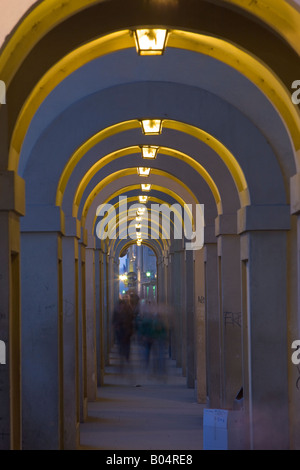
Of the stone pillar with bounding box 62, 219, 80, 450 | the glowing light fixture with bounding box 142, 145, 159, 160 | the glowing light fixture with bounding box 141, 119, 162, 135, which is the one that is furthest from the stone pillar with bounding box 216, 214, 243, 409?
the stone pillar with bounding box 62, 219, 80, 450

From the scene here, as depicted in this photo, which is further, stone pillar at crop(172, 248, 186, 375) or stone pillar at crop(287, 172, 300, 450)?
stone pillar at crop(172, 248, 186, 375)

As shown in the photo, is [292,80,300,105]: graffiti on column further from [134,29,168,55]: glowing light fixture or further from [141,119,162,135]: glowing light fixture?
[141,119,162,135]: glowing light fixture

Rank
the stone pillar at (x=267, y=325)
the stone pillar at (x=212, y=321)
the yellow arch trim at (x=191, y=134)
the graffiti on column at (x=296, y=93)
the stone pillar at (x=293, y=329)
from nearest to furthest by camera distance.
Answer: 1. the graffiti on column at (x=296, y=93)
2. the stone pillar at (x=293, y=329)
3. the stone pillar at (x=267, y=325)
4. the yellow arch trim at (x=191, y=134)
5. the stone pillar at (x=212, y=321)

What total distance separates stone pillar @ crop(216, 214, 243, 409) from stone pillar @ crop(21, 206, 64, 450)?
3482 mm

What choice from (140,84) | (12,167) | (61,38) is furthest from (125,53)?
(12,167)

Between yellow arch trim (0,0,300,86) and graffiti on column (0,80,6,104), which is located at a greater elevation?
yellow arch trim (0,0,300,86)

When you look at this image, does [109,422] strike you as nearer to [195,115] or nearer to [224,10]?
[195,115]

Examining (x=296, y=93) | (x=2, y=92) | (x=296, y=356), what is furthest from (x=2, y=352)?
(x=296, y=356)

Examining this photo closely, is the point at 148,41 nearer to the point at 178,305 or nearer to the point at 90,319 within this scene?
the point at 90,319

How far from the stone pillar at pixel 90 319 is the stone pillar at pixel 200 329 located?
8.41 feet

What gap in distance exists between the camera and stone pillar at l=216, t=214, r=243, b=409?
12750mm

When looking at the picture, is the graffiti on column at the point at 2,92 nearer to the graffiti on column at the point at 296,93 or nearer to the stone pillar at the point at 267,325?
the graffiti on column at the point at 296,93

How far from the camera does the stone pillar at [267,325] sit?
31.6 ft

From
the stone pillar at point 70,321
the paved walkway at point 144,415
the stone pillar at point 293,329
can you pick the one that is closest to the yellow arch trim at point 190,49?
the stone pillar at point 293,329
